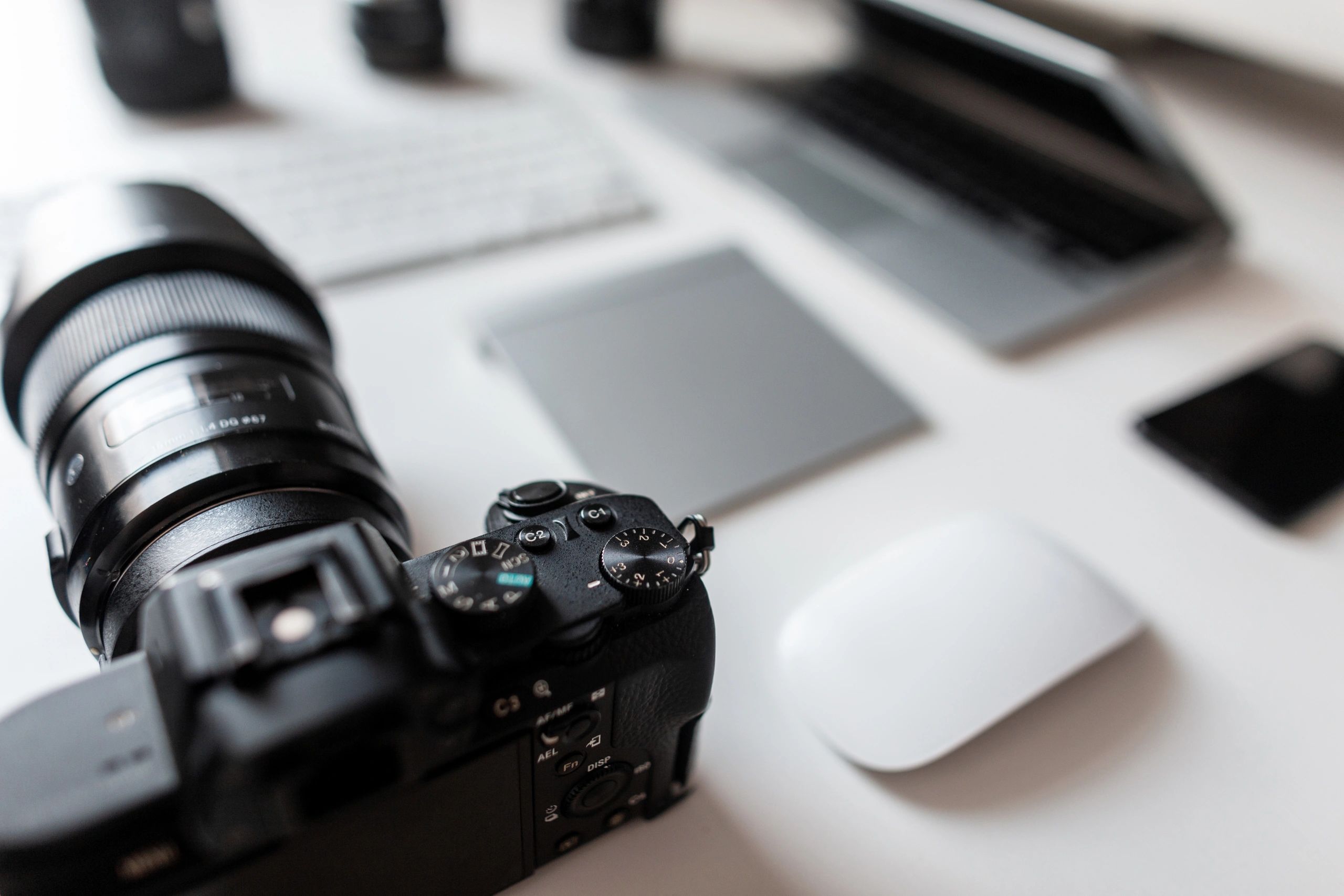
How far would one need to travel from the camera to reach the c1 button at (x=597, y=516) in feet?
1.14

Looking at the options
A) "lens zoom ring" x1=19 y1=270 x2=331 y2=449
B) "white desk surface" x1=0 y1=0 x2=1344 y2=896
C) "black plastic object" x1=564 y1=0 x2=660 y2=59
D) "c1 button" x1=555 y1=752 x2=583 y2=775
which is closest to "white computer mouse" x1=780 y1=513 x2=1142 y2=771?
"white desk surface" x1=0 y1=0 x2=1344 y2=896

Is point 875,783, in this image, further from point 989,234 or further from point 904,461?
point 989,234

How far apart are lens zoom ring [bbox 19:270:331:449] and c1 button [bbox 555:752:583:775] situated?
25cm

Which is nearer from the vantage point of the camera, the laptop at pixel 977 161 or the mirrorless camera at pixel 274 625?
the mirrorless camera at pixel 274 625

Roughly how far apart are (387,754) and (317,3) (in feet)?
3.23

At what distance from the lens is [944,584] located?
0.46 meters

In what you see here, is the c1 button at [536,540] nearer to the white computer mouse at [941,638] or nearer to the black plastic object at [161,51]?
the white computer mouse at [941,638]

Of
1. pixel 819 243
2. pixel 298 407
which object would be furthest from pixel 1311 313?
pixel 298 407

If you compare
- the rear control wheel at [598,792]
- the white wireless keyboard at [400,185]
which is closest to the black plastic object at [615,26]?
the white wireless keyboard at [400,185]

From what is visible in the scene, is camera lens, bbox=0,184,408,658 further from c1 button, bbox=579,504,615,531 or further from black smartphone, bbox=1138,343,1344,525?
black smartphone, bbox=1138,343,1344,525

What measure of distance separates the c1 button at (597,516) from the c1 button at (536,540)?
2 cm

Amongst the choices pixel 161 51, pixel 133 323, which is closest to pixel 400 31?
pixel 161 51

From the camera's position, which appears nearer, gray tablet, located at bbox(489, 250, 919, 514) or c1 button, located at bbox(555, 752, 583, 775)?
c1 button, located at bbox(555, 752, 583, 775)

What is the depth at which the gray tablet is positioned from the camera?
52 cm
